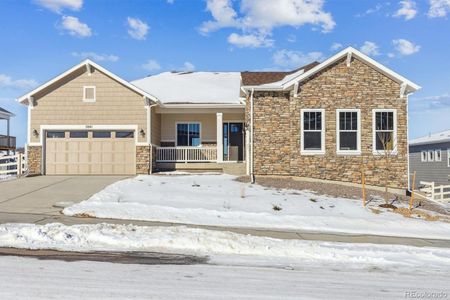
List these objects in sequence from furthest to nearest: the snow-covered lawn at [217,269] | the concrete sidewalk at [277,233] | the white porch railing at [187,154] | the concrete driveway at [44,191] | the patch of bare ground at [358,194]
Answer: the white porch railing at [187,154] < the patch of bare ground at [358,194] < the concrete driveway at [44,191] < the concrete sidewalk at [277,233] < the snow-covered lawn at [217,269]

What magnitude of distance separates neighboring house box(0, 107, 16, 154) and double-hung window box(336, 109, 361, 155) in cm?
2468

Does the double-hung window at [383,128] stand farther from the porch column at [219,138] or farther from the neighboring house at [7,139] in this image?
the neighboring house at [7,139]

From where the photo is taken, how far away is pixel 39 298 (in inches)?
205

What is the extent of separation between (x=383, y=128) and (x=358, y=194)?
154 inches

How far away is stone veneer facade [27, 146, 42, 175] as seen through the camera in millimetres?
22781

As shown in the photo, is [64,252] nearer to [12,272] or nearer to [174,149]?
[12,272]

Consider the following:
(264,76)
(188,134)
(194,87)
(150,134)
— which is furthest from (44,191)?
(194,87)

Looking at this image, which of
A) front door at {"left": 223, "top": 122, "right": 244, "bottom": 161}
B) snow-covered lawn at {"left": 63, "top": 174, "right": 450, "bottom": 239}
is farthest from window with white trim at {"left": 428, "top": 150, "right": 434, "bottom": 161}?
snow-covered lawn at {"left": 63, "top": 174, "right": 450, "bottom": 239}

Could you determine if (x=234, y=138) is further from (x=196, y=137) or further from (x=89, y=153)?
(x=89, y=153)

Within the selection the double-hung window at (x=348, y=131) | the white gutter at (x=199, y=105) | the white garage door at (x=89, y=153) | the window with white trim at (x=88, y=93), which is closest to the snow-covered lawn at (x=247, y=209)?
the double-hung window at (x=348, y=131)

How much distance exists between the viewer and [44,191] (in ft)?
54.6

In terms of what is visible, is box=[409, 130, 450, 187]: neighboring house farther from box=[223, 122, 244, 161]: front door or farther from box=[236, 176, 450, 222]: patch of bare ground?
box=[223, 122, 244, 161]: front door

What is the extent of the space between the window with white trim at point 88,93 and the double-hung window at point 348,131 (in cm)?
1252

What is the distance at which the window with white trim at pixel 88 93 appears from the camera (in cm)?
2322
